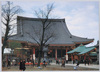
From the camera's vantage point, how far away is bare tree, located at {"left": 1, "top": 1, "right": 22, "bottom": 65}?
9.65 m

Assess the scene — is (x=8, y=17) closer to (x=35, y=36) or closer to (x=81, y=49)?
(x=35, y=36)

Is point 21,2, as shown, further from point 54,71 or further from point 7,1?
point 54,71

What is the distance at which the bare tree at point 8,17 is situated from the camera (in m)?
9.65

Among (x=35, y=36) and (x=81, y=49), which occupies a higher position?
(x=35, y=36)

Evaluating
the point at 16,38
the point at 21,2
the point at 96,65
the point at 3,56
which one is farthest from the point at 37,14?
the point at 96,65

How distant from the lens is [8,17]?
32.0 ft

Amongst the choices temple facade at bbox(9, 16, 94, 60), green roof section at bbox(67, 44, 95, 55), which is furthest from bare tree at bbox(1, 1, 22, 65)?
green roof section at bbox(67, 44, 95, 55)

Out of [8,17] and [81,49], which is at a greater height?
[8,17]

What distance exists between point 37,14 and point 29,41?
4.91 ft

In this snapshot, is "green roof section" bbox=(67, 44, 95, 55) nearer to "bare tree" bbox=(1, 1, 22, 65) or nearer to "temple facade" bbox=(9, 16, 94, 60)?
"temple facade" bbox=(9, 16, 94, 60)

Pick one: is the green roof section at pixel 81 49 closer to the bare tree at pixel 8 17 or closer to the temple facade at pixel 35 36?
the temple facade at pixel 35 36

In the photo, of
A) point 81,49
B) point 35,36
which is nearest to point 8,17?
point 35,36

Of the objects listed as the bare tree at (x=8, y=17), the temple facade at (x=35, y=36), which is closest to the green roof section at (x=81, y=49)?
the temple facade at (x=35, y=36)

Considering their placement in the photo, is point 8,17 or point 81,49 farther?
point 81,49
